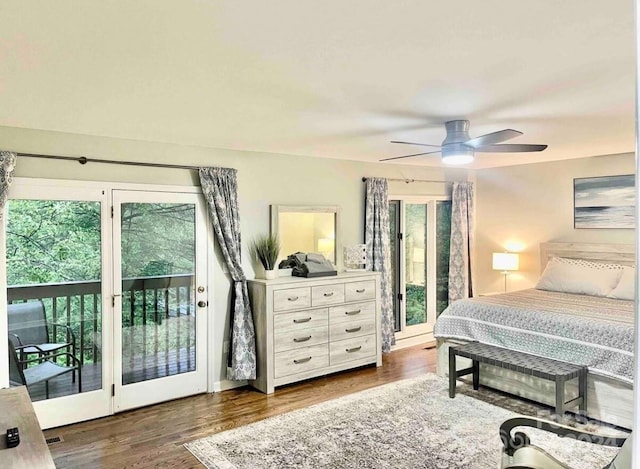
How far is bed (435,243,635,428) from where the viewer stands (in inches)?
144

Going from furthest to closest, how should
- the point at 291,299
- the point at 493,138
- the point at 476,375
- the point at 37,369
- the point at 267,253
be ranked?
the point at 267,253 < the point at 291,299 < the point at 476,375 < the point at 37,369 < the point at 493,138

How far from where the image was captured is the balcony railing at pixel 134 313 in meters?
3.85

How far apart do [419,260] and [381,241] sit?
0.97 m

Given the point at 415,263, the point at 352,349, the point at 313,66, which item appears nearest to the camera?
the point at 313,66

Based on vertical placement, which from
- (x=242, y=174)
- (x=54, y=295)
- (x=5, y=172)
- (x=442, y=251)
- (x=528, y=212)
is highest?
(x=242, y=174)

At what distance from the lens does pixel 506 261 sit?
20.7ft

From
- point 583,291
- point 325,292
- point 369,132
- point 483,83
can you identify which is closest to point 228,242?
point 325,292

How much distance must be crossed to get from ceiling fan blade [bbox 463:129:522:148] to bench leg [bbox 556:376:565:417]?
1.85 meters

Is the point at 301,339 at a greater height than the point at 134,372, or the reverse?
the point at 301,339

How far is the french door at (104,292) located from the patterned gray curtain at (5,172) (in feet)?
0.39

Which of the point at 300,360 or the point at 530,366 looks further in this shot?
the point at 300,360

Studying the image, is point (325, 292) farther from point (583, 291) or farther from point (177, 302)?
point (583, 291)

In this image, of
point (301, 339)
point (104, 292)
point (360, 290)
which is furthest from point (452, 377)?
point (104, 292)

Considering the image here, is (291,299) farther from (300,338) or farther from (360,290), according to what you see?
(360,290)
